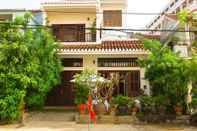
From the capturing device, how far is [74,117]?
23062 mm

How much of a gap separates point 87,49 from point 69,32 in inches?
124

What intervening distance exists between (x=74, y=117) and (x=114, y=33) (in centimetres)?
1003

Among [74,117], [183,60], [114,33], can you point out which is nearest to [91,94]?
[74,117]

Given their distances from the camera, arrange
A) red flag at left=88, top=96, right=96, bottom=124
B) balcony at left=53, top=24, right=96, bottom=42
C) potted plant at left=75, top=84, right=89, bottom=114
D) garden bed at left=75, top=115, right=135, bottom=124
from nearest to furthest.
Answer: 1. red flag at left=88, top=96, right=96, bottom=124
2. garden bed at left=75, top=115, right=135, bottom=124
3. potted plant at left=75, top=84, right=89, bottom=114
4. balcony at left=53, top=24, right=96, bottom=42

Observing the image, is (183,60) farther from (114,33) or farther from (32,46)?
(114,33)

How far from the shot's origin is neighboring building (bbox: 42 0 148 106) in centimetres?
2688

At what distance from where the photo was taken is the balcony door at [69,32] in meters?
29.2

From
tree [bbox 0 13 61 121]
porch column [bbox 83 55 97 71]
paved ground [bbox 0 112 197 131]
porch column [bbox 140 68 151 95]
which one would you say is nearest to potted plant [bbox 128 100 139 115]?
paved ground [bbox 0 112 197 131]

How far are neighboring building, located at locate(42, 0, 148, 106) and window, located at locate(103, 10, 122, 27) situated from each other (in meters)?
0.95

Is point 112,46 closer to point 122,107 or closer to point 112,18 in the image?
point 112,18

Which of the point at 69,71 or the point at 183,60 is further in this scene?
the point at 69,71

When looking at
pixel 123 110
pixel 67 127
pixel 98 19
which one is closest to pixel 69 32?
pixel 98 19

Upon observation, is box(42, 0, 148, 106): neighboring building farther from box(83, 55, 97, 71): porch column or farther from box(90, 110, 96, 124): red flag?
box(90, 110, 96, 124): red flag

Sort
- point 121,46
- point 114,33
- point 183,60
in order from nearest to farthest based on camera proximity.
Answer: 1. point 183,60
2. point 121,46
3. point 114,33
